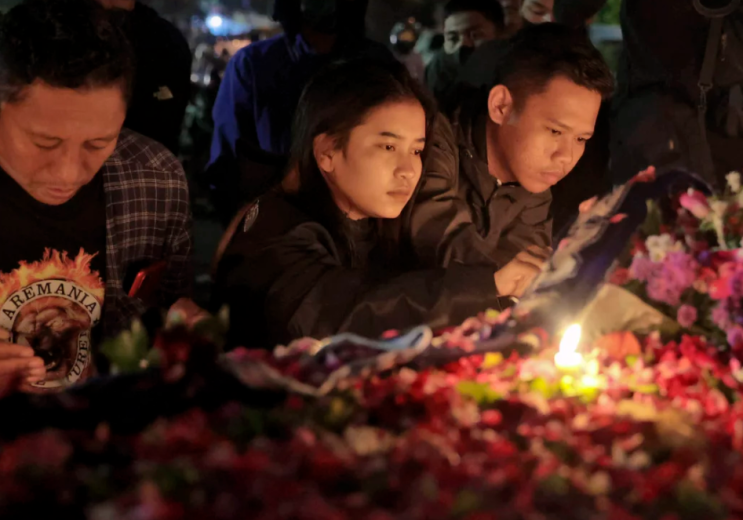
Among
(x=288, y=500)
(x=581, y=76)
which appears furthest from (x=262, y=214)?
(x=288, y=500)

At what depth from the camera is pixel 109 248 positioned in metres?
2.16

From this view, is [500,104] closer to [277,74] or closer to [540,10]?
[277,74]

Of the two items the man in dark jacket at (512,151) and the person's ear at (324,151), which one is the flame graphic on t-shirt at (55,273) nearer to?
the person's ear at (324,151)

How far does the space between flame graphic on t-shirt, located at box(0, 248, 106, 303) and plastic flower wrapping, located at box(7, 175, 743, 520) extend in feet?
2.69

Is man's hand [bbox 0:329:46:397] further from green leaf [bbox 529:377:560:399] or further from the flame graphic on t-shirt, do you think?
green leaf [bbox 529:377:560:399]

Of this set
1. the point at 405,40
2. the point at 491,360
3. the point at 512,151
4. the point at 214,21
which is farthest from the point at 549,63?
the point at 214,21

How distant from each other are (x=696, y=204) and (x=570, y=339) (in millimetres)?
433

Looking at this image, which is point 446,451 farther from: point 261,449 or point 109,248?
point 109,248

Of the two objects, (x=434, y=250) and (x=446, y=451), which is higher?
(x=446, y=451)

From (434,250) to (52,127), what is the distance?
104 cm

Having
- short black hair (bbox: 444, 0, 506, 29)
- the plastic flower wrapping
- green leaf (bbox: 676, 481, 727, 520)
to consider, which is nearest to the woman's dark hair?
the plastic flower wrapping

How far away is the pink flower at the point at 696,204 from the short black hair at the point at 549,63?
83 centimetres

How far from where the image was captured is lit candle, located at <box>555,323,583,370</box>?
4.95ft

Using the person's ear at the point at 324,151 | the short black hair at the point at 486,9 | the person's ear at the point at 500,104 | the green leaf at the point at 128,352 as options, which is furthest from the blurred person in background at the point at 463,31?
the green leaf at the point at 128,352
